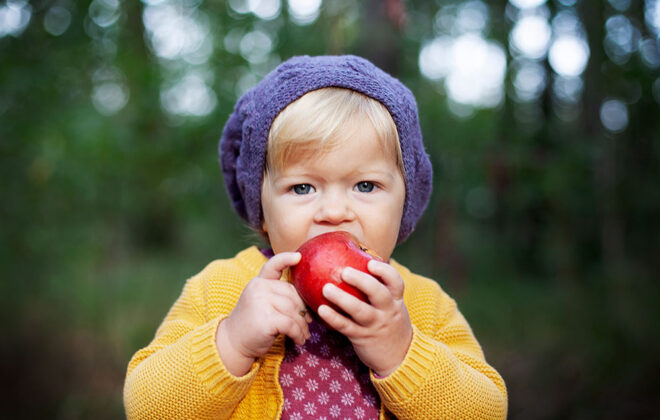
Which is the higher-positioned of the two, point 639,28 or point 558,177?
point 639,28

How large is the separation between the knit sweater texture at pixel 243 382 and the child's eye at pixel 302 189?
38 cm

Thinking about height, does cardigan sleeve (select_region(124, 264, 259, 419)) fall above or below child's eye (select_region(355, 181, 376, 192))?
below

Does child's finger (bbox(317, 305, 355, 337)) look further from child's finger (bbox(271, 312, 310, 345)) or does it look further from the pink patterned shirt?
the pink patterned shirt

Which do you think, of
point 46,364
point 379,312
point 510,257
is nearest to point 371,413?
point 379,312

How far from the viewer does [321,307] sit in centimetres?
126

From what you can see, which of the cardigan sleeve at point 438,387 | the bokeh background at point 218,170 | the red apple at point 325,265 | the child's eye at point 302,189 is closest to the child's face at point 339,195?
the child's eye at point 302,189

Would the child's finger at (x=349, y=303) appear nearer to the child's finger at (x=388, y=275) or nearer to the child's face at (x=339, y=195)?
the child's finger at (x=388, y=275)

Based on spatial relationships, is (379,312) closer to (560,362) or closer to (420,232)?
(560,362)

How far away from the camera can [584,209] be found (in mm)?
5758

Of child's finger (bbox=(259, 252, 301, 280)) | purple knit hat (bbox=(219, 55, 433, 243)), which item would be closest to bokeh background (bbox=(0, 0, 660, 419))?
purple knit hat (bbox=(219, 55, 433, 243))

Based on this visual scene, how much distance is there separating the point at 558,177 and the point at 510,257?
4342 mm

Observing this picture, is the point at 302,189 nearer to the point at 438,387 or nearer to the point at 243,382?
the point at 243,382

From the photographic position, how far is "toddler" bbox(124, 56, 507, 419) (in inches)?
51.7

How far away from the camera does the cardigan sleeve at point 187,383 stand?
132cm
